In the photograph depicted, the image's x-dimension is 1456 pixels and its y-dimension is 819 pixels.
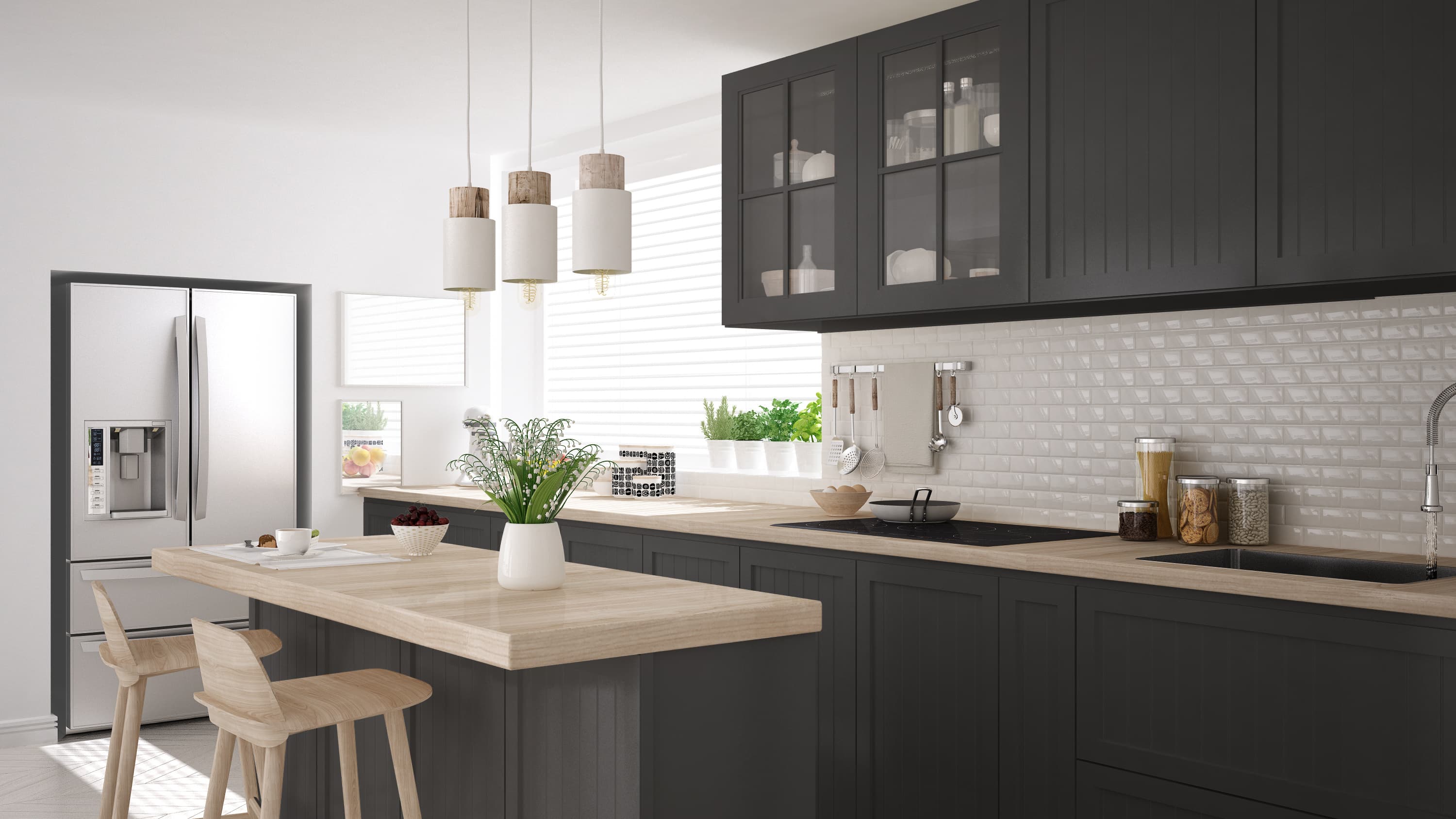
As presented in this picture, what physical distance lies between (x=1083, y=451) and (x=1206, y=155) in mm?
1121

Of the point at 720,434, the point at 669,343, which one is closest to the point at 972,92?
the point at 720,434

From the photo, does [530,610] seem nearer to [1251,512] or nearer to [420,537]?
[420,537]

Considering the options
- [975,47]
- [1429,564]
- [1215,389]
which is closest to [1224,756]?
[1429,564]

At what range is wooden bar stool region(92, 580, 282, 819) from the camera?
3332 mm

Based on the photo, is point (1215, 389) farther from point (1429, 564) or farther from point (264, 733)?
point (264, 733)

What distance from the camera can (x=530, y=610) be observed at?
237cm

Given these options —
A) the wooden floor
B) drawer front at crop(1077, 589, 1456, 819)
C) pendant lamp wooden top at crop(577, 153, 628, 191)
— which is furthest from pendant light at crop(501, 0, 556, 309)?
the wooden floor

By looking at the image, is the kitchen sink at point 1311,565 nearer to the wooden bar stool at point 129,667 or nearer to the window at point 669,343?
the window at point 669,343

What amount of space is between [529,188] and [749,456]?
7.84ft

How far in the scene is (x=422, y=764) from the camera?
10.2ft

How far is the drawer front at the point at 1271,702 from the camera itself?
2.48m

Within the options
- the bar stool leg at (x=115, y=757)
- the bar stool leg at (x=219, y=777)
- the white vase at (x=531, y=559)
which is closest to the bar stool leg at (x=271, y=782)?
the bar stool leg at (x=219, y=777)

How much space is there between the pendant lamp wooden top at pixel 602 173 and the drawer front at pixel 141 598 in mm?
3434

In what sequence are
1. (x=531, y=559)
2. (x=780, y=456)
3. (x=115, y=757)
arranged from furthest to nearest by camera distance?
(x=780, y=456), (x=115, y=757), (x=531, y=559)
